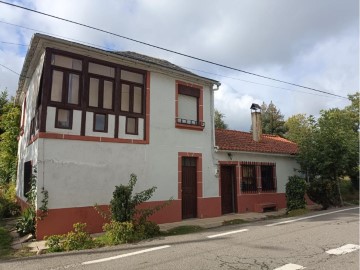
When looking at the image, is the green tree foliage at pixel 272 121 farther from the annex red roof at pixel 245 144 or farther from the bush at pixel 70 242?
the bush at pixel 70 242

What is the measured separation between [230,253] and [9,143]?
1450 centimetres

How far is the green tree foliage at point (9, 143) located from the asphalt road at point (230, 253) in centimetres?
1177

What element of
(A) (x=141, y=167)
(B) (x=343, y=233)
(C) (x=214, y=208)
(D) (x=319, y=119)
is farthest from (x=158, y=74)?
(D) (x=319, y=119)

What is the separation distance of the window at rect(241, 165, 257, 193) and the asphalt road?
5.53 metres

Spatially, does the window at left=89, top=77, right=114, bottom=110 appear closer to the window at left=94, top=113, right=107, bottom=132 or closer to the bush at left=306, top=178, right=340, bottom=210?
the window at left=94, top=113, right=107, bottom=132

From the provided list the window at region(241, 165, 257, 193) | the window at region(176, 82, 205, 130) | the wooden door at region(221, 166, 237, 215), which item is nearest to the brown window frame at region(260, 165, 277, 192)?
the window at region(241, 165, 257, 193)

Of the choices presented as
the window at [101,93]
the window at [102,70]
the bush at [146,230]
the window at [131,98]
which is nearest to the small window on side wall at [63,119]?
the window at [101,93]

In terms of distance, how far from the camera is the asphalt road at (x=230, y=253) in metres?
6.16

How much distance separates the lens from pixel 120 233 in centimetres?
845

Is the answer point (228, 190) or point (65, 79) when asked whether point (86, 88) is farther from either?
point (228, 190)

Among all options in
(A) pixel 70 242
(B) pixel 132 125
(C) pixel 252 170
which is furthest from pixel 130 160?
(C) pixel 252 170

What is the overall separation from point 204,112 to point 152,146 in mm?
3066

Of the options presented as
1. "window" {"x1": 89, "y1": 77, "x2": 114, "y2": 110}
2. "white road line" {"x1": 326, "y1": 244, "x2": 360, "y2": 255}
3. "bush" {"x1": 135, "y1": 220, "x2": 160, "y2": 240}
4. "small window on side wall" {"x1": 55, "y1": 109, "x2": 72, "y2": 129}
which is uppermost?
"window" {"x1": 89, "y1": 77, "x2": 114, "y2": 110}

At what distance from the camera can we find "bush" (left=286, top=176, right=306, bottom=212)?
47.5 ft
